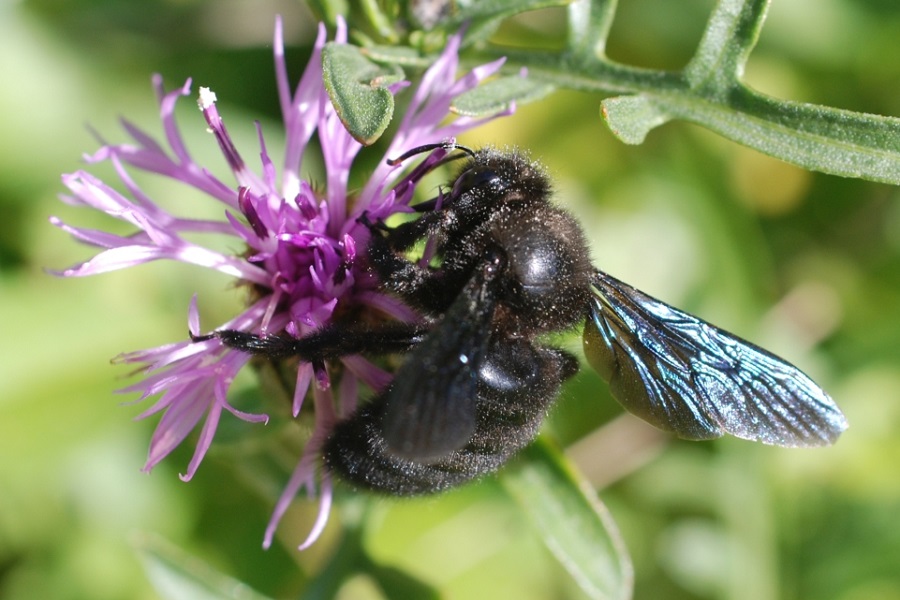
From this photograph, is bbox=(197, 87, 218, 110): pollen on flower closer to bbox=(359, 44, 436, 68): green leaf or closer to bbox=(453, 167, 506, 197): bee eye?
bbox=(359, 44, 436, 68): green leaf

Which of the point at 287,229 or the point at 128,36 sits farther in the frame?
the point at 128,36

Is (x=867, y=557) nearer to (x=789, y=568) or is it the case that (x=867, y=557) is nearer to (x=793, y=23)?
(x=789, y=568)

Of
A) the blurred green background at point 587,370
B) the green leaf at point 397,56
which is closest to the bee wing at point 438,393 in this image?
the green leaf at point 397,56

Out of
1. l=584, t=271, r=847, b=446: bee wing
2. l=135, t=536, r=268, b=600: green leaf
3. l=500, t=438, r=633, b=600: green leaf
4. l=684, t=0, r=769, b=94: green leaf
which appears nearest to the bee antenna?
l=584, t=271, r=847, b=446: bee wing

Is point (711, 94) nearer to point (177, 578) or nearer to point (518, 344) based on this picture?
point (518, 344)

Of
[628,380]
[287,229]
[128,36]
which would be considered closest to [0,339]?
[128,36]

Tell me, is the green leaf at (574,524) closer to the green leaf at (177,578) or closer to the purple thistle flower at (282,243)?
the purple thistle flower at (282,243)
